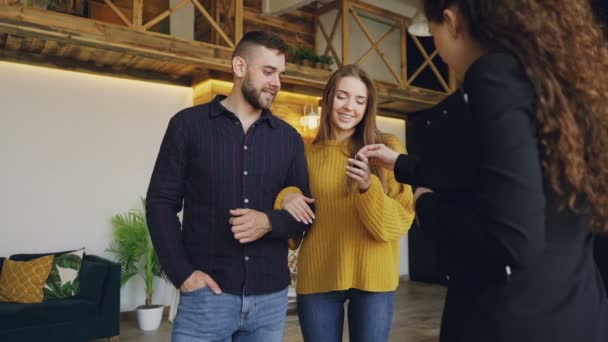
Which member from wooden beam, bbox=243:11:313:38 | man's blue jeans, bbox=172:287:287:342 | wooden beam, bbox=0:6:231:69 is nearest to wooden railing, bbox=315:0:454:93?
wooden beam, bbox=243:11:313:38

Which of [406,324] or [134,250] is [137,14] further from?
[406,324]

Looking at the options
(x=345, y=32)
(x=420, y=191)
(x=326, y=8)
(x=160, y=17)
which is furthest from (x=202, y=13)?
(x=420, y=191)

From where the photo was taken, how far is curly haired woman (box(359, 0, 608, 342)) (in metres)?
0.73

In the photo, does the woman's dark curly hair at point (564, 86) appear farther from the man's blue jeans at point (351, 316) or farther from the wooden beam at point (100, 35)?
the wooden beam at point (100, 35)

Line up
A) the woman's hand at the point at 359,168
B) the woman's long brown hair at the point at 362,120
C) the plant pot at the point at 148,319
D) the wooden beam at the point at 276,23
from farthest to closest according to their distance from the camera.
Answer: the wooden beam at the point at 276,23 → the plant pot at the point at 148,319 → the woman's long brown hair at the point at 362,120 → the woman's hand at the point at 359,168

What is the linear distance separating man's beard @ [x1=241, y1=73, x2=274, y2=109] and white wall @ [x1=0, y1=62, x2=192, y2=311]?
4045mm

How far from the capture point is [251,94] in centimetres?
174

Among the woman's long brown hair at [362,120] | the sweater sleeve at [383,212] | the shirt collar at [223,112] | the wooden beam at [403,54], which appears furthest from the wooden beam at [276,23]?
the sweater sleeve at [383,212]

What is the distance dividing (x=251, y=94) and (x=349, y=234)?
634 mm

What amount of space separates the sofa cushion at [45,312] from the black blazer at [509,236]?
3983mm

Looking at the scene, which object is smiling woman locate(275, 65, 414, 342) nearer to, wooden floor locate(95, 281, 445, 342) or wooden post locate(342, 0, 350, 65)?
wooden floor locate(95, 281, 445, 342)

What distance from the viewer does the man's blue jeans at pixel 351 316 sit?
5.75 feet

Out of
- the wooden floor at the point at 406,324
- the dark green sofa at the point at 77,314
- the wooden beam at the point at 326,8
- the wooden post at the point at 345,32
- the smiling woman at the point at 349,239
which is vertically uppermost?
the wooden beam at the point at 326,8

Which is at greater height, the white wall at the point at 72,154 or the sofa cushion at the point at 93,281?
the white wall at the point at 72,154
